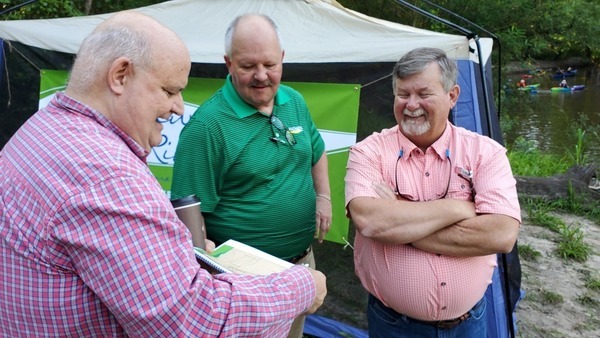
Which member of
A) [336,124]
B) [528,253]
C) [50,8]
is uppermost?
[336,124]

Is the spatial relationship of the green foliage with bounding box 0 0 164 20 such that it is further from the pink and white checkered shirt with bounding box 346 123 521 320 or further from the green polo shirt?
the pink and white checkered shirt with bounding box 346 123 521 320

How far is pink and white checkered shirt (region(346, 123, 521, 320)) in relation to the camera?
65.1 inches

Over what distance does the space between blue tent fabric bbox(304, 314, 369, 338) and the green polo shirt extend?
3.43 ft

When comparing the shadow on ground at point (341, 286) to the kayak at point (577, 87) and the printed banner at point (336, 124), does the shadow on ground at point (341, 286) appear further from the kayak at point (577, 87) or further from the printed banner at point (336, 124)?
the kayak at point (577, 87)

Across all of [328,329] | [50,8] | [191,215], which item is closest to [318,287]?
[191,215]

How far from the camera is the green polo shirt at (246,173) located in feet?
5.84

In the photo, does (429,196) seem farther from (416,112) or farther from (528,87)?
(528,87)

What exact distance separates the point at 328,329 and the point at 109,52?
2.33m

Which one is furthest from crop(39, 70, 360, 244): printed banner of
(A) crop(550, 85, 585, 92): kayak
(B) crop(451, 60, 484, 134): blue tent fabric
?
(A) crop(550, 85, 585, 92): kayak

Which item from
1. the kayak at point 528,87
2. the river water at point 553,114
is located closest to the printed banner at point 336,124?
the river water at point 553,114

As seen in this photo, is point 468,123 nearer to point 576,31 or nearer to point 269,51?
point 269,51

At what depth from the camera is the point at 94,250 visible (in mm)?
831

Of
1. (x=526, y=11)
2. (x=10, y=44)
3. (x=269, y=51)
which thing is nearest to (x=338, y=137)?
(x=269, y=51)

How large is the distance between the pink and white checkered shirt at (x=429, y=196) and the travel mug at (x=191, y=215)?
0.59 m
